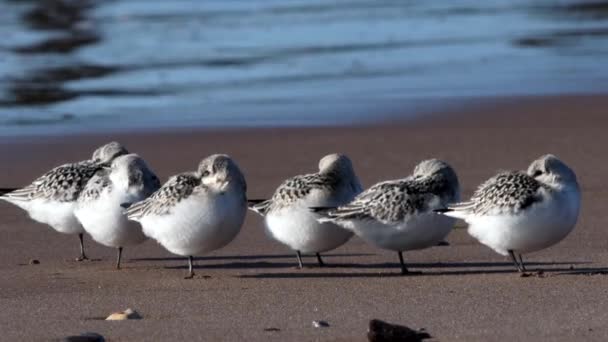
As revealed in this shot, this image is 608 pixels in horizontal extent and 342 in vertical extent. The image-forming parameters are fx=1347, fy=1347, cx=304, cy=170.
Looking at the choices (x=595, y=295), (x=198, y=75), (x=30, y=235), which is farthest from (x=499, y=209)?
(x=198, y=75)

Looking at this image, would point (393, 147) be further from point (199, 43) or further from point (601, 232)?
point (199, 43)

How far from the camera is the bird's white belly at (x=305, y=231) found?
9.71 metres

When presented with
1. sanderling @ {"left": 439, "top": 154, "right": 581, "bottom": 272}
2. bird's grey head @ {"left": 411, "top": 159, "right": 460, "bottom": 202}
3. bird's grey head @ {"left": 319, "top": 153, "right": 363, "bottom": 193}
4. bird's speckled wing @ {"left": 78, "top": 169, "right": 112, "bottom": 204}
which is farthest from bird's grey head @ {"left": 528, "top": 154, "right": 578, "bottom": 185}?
bird's speckled wing @ {"left": 78, "top": 169, "right": 112, "bottom": 204}

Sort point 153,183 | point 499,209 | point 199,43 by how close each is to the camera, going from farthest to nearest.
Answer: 1. point 199,43
2. point 153,183
3. point 499,209

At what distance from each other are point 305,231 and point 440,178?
41.1 inches

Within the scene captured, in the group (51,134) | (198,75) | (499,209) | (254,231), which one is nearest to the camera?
(499,209)

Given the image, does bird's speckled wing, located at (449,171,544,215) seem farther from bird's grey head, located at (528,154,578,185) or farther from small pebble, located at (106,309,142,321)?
small pebble, located at (106,309,142,321)

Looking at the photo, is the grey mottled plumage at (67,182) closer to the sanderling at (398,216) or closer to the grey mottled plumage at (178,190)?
the grey mottled plumage at (178,190)

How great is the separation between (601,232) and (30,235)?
190 inches

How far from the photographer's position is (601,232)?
1107cm

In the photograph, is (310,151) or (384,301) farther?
(310,151)

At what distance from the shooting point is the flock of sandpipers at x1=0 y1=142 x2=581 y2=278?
9.15m

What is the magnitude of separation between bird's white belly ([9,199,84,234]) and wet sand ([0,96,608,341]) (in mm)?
278

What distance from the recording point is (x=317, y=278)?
31.6 ft
